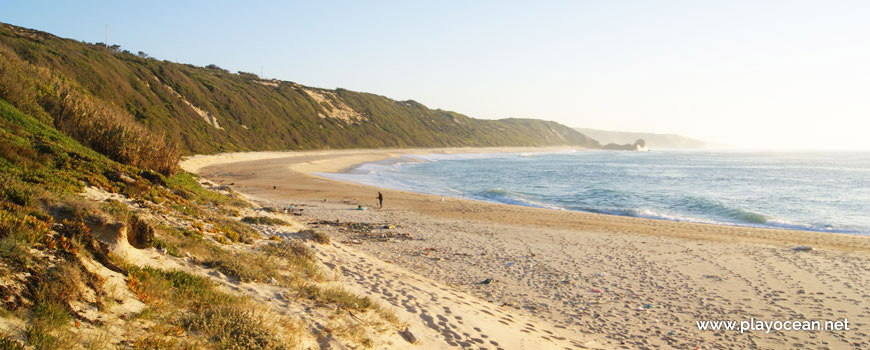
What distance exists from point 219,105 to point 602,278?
214 ft

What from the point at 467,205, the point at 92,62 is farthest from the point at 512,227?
the point at 92,62

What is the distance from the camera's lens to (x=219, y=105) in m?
63.2

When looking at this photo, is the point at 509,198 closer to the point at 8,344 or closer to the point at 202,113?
the point at 8,344

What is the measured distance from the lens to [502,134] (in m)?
152

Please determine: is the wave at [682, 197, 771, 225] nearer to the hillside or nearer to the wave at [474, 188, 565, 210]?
the wave at [474, 188, 565, 210]

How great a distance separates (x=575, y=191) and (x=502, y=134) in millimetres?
123093

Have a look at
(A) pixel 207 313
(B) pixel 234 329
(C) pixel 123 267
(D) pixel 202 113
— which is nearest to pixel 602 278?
(B) pixel 234 329

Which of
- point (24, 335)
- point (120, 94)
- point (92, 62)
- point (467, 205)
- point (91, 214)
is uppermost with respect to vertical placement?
point (92, 62)

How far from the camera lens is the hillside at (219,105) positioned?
40.0 metres

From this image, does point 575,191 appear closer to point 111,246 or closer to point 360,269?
point 360,269

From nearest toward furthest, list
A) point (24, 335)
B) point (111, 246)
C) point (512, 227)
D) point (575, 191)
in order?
point (24, 335) < point (111, 246) < point (512, 227) < point (575, 191)

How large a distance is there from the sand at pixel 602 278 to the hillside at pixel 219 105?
12.5 metres

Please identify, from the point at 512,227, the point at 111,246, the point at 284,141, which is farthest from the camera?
the point at 284,141

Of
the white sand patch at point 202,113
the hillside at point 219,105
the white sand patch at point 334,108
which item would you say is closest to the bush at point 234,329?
the hillside at point 219,105
